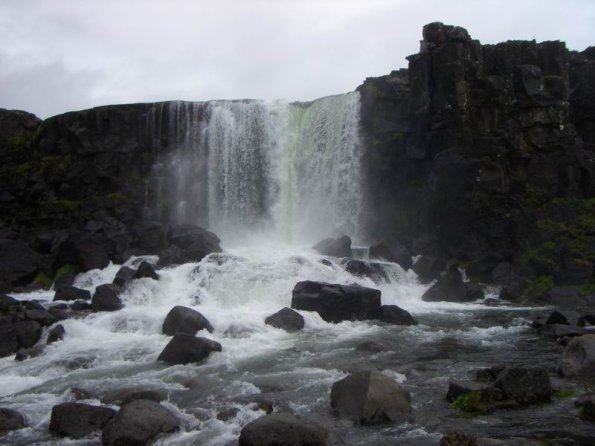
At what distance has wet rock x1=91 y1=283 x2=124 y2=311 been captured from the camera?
25.0 m

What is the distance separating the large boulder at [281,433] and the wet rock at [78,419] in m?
3.23

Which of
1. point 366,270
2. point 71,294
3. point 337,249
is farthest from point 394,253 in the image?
point 71,294

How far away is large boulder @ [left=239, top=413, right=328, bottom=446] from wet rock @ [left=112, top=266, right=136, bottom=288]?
1895 cm

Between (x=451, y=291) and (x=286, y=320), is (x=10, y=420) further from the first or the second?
(x=451, y=291)

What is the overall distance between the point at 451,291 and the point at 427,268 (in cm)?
313

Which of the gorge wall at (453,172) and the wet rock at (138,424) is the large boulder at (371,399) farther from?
the gorge wall at (453,172)

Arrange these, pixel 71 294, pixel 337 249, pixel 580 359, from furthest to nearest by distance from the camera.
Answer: pixel 337 249 → pixel 71 294 → pixel 580 359

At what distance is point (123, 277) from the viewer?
2883cm

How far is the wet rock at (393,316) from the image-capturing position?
2283 cm

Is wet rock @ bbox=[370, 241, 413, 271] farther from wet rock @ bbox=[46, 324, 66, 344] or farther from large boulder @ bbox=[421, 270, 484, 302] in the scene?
wet rock @ bbox=[46, 324, 66, 344]

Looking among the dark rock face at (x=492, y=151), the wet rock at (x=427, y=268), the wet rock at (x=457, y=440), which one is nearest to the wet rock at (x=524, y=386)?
the wet rock at (x=457, y=440)

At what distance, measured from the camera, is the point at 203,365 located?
16.8 meters

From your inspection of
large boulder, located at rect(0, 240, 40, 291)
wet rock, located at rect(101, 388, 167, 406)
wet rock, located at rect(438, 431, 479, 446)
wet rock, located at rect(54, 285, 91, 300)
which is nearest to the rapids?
wet rock, located at rect(101, 388, 167, 406)

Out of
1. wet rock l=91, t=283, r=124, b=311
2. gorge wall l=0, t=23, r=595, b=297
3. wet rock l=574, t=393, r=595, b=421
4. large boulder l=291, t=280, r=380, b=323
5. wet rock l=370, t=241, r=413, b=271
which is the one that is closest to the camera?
wet rock l=574, t=393, r=595, b=421
